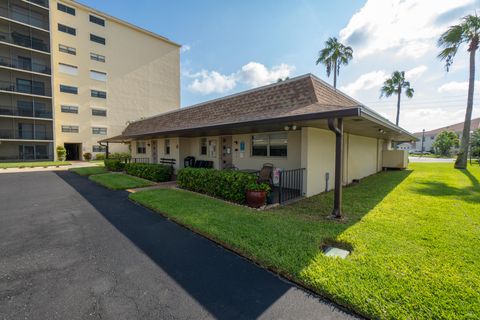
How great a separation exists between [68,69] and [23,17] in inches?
273

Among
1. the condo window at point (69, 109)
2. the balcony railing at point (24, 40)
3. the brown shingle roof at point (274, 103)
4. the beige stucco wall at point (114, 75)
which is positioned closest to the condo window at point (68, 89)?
the beige stucco wall at point (114, 75)

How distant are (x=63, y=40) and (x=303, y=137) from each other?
113ft

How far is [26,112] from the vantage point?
23.9 m

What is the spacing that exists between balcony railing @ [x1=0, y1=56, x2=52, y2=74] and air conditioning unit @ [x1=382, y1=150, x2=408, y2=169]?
122 feet

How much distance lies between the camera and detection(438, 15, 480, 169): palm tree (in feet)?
49.5

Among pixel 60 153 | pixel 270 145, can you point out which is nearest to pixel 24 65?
pixel 60 153

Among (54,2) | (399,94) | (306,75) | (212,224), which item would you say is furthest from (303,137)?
(54,2)

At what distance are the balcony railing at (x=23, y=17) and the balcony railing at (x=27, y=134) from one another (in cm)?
1260

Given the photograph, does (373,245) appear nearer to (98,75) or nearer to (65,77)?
(65,77)

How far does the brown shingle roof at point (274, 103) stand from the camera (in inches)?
253

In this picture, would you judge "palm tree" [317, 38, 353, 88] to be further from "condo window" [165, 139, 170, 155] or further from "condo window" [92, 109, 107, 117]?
"condo window" [92, 109, 107, 117]

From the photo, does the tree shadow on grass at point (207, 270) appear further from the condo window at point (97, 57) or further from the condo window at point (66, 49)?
the condo window at point (97, 57)

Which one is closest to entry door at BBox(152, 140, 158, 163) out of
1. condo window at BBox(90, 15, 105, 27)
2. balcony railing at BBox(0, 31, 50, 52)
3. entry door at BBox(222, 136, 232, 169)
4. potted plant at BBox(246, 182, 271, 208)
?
entry door at BBox(222, 136, 232, 169)

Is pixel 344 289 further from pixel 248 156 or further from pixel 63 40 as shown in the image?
pixel 63 40
